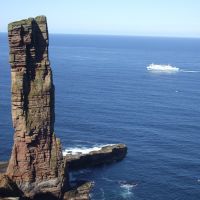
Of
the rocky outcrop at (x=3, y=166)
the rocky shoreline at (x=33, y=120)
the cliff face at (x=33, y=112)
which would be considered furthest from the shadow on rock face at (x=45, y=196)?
the rocky outcrop at (x=3, y=166)

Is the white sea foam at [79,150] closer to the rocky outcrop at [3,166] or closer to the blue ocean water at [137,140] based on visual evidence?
the blue ocean water at [137,140]

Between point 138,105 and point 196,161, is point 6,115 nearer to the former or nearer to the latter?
point 138,105

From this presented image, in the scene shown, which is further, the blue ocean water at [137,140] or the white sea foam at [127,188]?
the blue ocean water at [137,140]

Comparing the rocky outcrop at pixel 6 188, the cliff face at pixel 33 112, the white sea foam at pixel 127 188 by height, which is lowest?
the white sea foam at pixel 127 188

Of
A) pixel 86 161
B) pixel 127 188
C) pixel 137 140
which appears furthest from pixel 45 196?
pixel 137 140

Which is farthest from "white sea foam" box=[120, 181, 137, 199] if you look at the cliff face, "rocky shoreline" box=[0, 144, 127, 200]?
the cliff face

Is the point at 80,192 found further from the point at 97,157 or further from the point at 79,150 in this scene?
the point at 79,150

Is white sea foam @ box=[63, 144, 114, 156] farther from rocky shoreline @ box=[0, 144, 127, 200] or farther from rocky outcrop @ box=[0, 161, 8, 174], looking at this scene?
rocky outcrop @ box=[0, 161, 8, 174]
